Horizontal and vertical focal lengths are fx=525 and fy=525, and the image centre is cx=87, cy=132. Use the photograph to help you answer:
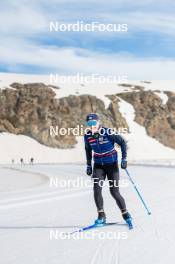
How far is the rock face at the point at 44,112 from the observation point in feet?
339

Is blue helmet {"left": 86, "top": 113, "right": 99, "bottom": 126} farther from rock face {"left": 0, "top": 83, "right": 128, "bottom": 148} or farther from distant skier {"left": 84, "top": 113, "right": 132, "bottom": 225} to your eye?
rock face {"left": 0, "top": 83, "right": 128, "bottom": 148}

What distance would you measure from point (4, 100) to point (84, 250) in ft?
337

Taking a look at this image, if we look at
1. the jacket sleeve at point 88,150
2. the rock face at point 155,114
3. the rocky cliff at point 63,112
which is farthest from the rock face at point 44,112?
the jacket sleeve at point 88,150

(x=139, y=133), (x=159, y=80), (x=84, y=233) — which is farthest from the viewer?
(x=159, y=80)

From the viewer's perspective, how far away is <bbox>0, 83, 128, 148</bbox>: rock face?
339 feet

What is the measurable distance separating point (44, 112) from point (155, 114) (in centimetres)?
2570

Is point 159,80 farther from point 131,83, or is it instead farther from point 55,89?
point 55,89

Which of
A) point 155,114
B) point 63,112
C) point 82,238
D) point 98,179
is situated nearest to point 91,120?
point 98,179

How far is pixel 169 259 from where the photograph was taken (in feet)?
20.4

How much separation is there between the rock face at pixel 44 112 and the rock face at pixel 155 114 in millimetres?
5792

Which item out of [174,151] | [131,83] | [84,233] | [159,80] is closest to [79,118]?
[174,151]

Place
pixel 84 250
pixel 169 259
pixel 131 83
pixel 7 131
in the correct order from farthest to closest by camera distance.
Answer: pixel 131 83
pixel 7 131
pixel 84 250
pixel 169 259

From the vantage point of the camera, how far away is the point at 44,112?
10606cm

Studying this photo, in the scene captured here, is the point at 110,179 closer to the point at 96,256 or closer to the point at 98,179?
the point at 98,179
